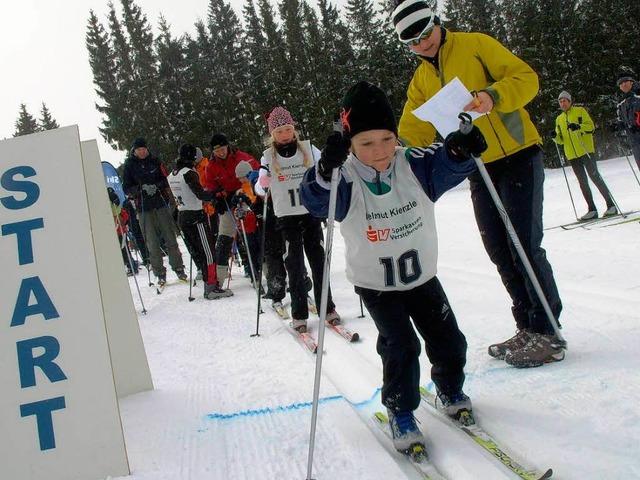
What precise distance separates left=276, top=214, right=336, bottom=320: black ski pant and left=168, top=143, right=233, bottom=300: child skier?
3085mm

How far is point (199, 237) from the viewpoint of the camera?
8.19m

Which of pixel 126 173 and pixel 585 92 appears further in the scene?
pixel 585 92

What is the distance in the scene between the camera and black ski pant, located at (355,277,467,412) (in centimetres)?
233

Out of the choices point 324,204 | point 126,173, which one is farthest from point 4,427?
point 126,173

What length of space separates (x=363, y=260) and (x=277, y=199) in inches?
98.3

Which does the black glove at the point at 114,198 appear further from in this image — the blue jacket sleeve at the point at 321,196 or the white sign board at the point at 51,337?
the blue jacket sleeve at the point at 321,196

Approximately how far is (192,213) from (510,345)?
6052mm

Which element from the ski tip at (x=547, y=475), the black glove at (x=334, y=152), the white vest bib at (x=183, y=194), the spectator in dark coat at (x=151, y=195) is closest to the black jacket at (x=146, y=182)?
the spectator in dark coat at (x=151, y=195)

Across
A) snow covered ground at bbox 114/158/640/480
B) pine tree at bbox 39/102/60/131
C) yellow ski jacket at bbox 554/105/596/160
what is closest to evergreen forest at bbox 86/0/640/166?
pine tree at bbox 39/102/60/131

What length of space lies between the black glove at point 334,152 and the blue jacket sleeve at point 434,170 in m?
0.41

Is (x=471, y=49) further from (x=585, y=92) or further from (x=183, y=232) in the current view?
(x=585, y=92)

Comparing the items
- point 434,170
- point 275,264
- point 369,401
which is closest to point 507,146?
→ point 434,170

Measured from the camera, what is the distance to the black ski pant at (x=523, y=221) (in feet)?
9.62

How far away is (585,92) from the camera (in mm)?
30859
